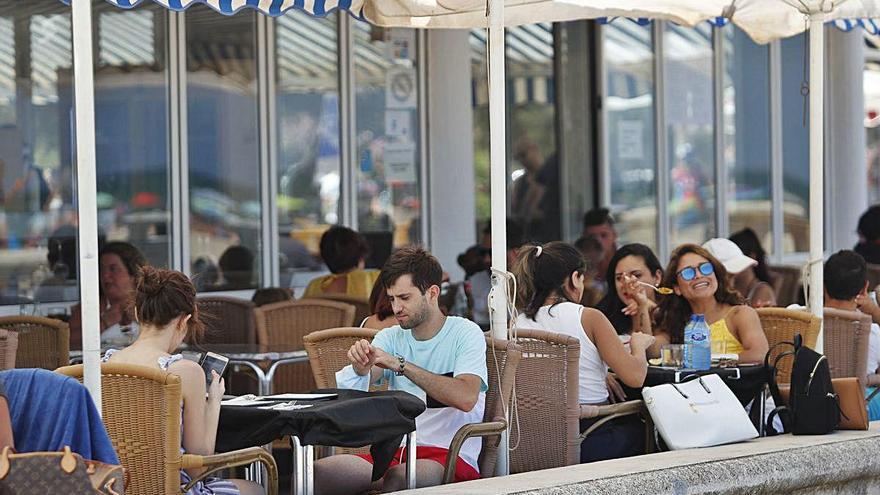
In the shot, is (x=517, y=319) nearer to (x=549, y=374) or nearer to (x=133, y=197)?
(x=549, y=374)

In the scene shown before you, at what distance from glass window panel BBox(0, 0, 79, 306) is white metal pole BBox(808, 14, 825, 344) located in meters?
4.27

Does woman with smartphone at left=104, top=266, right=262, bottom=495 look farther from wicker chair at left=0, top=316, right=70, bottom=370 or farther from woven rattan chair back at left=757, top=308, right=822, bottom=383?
woven rattan chair back at left=757, top=308, right=822, bottom=383

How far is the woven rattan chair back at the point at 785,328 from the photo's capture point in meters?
5.93

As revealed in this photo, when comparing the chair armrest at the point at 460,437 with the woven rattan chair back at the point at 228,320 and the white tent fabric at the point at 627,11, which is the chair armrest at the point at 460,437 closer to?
the white tent fabric at the point at 627,11

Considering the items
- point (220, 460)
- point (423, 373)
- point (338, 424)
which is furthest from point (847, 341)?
point (220, 460)

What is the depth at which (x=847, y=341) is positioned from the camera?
20.5 ft

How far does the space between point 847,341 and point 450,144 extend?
3.94m

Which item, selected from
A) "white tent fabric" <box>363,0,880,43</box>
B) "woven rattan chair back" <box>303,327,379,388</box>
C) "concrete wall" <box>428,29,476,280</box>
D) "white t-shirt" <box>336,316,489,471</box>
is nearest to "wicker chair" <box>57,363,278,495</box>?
"white t-shirt" <box>336,316,489,471</box>

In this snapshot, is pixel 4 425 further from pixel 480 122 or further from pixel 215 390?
pixel 480 122

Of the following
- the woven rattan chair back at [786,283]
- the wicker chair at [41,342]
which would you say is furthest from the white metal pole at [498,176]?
the woven rattan chair back at [786,283]

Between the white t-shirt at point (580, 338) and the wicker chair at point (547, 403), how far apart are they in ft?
0.73

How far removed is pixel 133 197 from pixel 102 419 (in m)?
4.58

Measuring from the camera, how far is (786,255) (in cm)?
1223

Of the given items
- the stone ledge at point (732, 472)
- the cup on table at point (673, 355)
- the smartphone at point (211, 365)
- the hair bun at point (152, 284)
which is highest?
the hair bun at point (152, 284)
